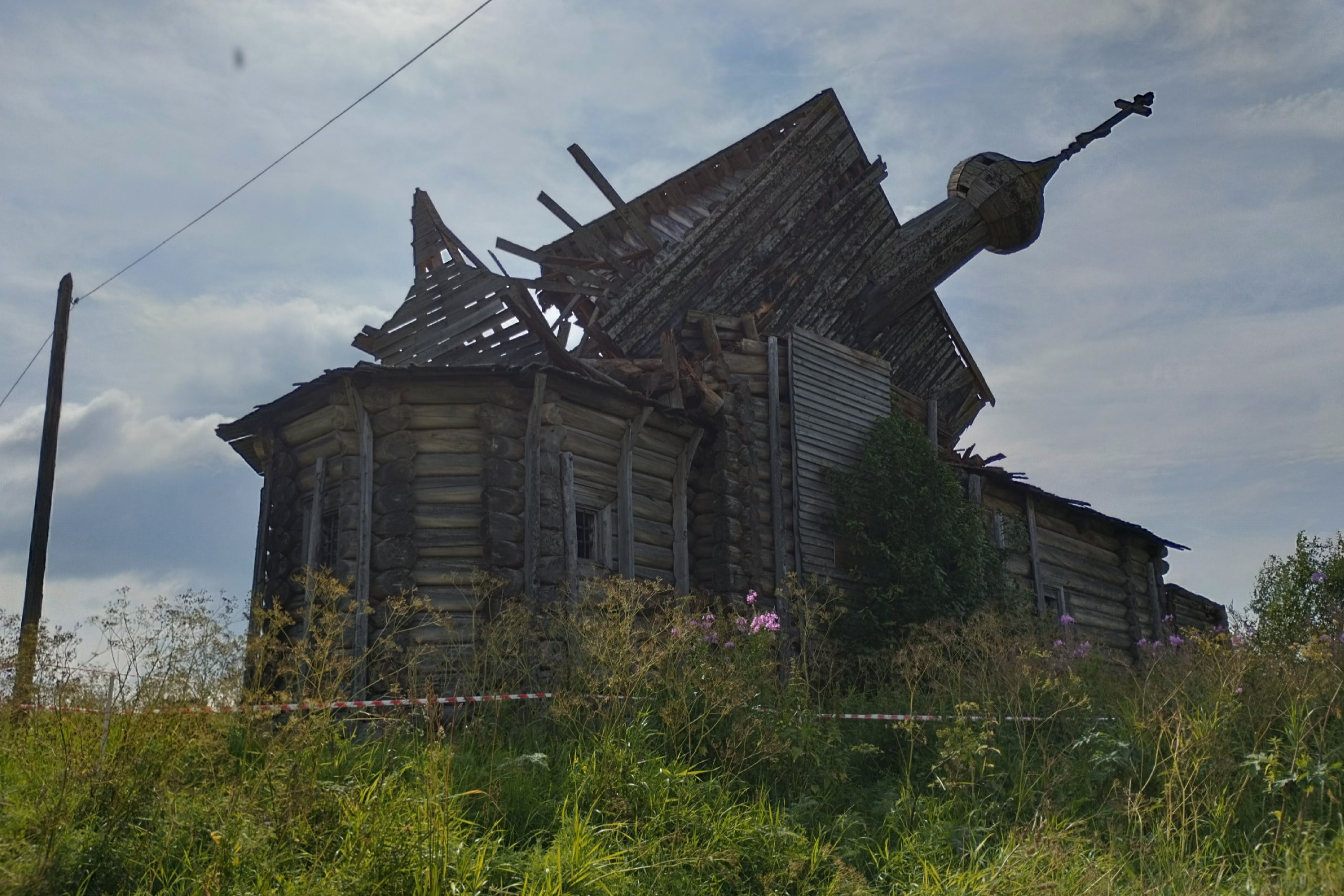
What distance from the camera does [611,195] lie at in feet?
58.0

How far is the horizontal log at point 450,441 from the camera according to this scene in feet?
43.4

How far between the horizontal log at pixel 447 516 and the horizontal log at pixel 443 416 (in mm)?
946

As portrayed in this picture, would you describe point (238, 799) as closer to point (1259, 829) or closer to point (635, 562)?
point (1259, 829)

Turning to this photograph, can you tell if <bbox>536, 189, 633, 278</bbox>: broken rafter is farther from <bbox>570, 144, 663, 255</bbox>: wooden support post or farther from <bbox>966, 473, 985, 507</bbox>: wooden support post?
<bbox>966, 473, 985, 507</bbox>: wooden support post

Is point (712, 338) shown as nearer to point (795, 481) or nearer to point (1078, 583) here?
point (795, 481)

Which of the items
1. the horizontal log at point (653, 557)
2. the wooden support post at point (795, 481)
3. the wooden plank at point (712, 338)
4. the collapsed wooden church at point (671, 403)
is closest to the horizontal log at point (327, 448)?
the collapsed wooden church at point (671, 403)

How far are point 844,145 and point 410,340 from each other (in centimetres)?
817

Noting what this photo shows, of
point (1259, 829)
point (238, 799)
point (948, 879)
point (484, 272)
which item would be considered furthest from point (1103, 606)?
point (238, 799)

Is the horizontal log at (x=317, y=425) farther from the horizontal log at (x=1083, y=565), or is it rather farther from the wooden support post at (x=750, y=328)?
the horizontal log at (x=1083, y=565)

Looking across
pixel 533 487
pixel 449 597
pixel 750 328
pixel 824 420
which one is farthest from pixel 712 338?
pixel 449 597

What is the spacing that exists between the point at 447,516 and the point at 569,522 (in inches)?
55.5

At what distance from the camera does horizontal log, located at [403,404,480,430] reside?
43.6 ft

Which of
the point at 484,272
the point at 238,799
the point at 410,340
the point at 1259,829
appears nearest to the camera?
the point at 238,799

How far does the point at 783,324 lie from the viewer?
18109 mm
